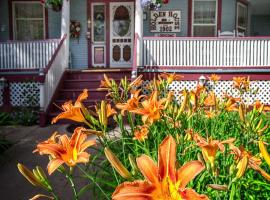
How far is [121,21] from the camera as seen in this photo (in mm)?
13445

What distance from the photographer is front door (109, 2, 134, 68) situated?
528 inches

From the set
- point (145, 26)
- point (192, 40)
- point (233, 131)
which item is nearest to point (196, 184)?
point (233, 131)

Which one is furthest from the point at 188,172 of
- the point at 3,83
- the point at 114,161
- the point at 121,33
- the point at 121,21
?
the point at 121,21

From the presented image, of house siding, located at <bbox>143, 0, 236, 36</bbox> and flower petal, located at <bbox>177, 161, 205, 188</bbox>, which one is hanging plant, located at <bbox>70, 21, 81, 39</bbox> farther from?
flower petal, located at <bbox>177, 161, 205, 188</bbox>

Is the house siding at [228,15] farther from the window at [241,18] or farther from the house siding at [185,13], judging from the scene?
the window at [241,18]

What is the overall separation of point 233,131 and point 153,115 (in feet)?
6.75

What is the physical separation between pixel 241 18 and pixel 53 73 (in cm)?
784

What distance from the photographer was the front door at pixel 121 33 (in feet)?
44.0

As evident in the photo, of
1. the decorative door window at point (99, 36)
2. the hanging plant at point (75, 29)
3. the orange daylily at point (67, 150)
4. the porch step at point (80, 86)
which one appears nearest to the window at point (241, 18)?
the porch step at point (80, 86)

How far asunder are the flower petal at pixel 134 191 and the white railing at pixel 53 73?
8.85m

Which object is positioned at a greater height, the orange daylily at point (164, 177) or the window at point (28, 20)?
the window at point (28, 20)

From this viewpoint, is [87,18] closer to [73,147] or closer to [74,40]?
[74,40]

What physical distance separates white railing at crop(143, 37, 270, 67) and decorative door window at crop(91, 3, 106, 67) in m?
3.04

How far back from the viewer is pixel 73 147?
5.75 ft
